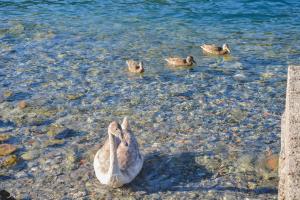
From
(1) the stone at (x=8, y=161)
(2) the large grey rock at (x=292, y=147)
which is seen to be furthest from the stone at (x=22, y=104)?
(2) the large grey rock at (x=292, y=147)

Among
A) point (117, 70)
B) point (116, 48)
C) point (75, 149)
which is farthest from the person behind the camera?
point (116, 48)

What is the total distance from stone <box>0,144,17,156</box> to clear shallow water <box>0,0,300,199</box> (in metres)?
0.17

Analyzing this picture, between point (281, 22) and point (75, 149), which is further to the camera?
point (281, 22)

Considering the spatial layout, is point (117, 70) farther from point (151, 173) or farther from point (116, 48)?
point (151, 173)

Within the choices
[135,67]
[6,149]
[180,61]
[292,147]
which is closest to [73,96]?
[135,67]

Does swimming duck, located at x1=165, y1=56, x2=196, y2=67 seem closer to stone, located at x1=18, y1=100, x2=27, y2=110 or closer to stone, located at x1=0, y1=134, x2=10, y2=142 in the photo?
stone, located at x1=18, y1=100, x2=27, y2=110

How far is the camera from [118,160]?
7836 mm

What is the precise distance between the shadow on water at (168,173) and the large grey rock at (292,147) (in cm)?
172

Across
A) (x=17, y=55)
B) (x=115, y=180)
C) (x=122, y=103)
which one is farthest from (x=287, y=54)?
(x=115, y=180)

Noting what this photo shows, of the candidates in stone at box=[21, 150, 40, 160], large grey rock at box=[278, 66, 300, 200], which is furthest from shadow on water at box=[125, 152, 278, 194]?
stone at box=[21, 150, 40, 160]

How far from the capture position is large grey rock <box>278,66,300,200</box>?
5359 millimetres

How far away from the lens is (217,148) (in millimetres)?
8906

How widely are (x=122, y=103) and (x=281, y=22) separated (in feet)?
32.5

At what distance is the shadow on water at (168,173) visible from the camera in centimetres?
777
